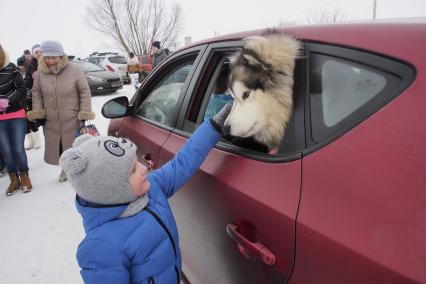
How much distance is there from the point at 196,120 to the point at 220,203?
713 millimetres

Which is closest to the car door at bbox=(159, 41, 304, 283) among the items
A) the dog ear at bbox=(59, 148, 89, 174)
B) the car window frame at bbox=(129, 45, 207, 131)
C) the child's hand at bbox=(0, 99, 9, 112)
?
the car window frame at bbox=(129, 45, 207, 131)

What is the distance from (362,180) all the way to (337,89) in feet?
1.13

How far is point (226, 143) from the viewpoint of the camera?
1.53 meters

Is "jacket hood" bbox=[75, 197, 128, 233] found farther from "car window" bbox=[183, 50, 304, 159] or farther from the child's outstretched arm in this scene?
"car window" bbox=[183, 50, 304, 159]

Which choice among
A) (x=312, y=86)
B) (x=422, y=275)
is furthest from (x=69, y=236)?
(x=422, y=275)

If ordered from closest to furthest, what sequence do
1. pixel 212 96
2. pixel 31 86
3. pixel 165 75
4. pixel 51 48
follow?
pixel 212 96 → pixel 165 75 → pixel 51 48 → pixel 31 86

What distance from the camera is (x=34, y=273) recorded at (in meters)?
2.61

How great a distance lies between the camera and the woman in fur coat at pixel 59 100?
3.76m

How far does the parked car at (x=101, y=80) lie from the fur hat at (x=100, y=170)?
1224cm

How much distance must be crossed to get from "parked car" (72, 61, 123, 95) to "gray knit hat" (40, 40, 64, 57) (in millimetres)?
9428

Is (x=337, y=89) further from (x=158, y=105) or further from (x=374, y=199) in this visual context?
(x=158, y=105)

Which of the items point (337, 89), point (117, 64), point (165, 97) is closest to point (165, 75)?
point (165, 97)

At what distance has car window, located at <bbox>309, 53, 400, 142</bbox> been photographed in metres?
0.96

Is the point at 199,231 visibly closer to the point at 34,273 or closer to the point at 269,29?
the point at 269,29
